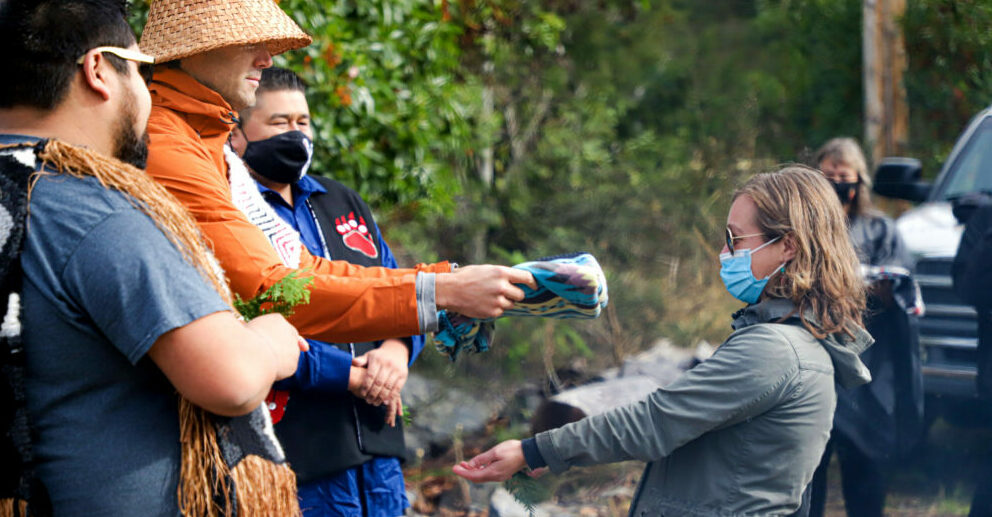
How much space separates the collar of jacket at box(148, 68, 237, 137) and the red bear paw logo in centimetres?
77

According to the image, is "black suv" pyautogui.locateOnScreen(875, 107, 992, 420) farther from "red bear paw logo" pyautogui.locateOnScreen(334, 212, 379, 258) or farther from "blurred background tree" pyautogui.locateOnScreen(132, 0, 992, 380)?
"red bear paw logo" pyautogui.locateOnScreen(334, 212, 379, 258)

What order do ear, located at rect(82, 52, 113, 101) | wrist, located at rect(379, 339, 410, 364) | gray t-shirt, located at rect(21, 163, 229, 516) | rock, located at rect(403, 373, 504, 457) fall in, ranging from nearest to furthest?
gray t-shirt, located at rect(21, 163, 229, 516) < ear, located at rect(82, 52, 113, 101) < wrist, located at rect(379, 339, 410, 364) < rock, located at rect(403, 373, 504, 457)

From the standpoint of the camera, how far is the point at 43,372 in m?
1.67

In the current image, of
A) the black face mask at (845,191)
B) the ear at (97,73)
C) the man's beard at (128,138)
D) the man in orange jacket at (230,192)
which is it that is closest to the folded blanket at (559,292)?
the man in orange jacket at (230,192)

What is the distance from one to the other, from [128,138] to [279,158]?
114 cm

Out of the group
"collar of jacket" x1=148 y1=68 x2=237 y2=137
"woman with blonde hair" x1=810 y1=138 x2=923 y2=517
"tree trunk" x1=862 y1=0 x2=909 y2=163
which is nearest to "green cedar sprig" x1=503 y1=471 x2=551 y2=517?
"collar of jacket" x1=148 y1=68 x2=237 y2=137

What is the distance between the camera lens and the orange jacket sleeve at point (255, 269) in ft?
7.41

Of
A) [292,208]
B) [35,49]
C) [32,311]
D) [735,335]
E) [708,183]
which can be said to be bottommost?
[708,183]

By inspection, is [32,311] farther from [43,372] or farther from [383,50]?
→ [383,50]

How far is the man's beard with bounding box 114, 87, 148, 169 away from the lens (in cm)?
185

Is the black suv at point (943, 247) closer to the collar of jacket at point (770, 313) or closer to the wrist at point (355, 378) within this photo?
the collar of jacket at point (770, 313)

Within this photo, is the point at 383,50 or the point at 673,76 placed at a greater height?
the point at 383,50

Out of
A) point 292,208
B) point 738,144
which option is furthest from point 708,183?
point 292,208

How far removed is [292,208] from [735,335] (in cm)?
150
